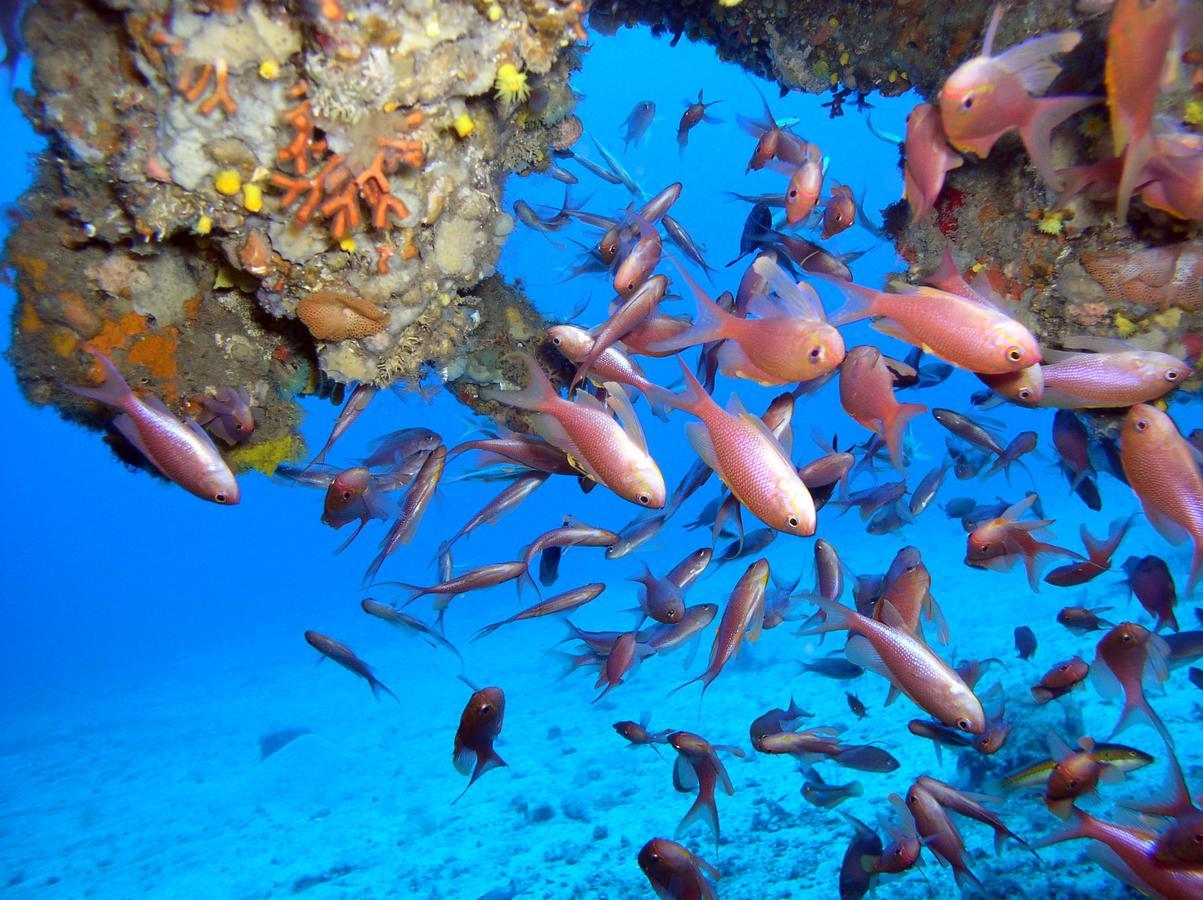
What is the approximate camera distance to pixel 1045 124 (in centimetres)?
278

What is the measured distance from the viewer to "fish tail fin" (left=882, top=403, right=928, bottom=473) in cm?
308

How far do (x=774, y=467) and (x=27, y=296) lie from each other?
417 centimetres

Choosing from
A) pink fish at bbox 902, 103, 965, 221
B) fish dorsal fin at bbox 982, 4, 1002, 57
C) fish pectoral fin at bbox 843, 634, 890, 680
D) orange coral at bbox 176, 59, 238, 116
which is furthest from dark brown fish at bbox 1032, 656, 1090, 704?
orange coral at bbox 176, 59, 238, 116

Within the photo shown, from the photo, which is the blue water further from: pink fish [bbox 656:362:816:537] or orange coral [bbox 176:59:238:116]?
orange coral [bbox 176:59:238:116]

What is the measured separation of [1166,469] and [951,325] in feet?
4.44

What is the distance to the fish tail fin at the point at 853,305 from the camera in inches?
109

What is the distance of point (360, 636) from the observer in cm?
3155

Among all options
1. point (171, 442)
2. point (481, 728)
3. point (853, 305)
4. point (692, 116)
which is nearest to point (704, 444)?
point (853, 305)

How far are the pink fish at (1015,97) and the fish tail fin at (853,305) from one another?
910 mm

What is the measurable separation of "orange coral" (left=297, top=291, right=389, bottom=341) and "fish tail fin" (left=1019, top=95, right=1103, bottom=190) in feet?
10.9

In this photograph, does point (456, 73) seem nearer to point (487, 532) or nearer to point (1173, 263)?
point (1173, 263)

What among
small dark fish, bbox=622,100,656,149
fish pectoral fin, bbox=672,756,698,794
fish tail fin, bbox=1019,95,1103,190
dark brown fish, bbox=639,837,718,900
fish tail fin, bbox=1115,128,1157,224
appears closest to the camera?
fish tail fin, bbox=1115,128,1157,224

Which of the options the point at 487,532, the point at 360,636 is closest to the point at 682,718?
the point at 360,636

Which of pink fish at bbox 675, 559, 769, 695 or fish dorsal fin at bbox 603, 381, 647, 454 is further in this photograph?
pink fish at bbox 675, 559, 769, 695
